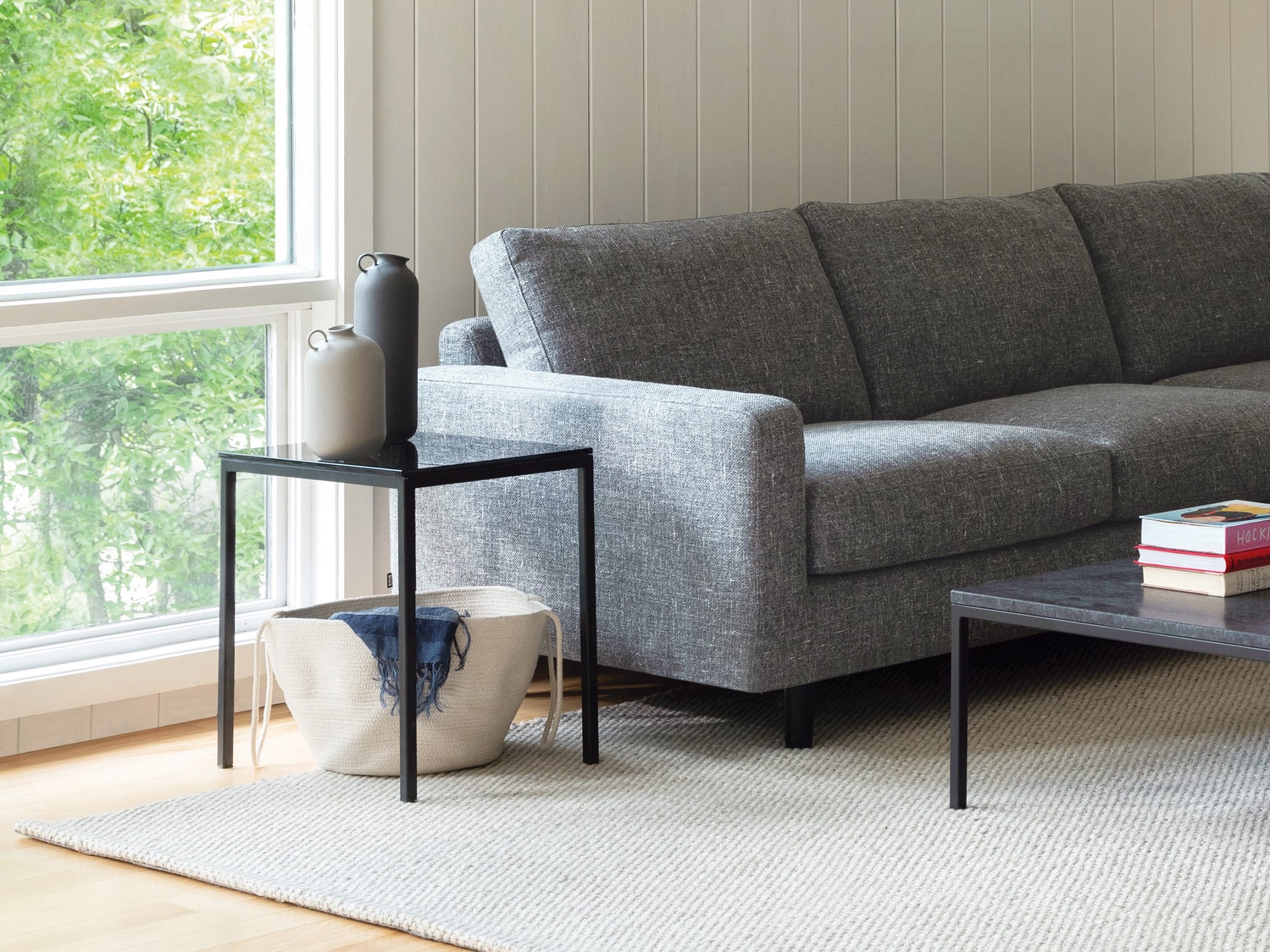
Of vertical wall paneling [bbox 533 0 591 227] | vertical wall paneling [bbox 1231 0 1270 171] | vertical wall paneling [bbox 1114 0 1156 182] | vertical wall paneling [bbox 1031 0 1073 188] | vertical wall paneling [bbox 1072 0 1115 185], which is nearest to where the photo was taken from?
vertical wall paneling [bbox 533 0 591 227]

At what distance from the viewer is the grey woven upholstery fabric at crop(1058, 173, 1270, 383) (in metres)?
4.12

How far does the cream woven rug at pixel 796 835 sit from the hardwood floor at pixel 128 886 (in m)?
0.04

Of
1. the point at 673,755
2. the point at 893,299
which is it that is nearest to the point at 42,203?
the point at 673,755

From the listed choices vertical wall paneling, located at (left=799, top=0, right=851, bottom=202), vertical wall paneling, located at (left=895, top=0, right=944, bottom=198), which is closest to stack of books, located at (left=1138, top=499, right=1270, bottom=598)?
vertical wall paneling, located at (left=799, top=0, right=851, bottom=202)

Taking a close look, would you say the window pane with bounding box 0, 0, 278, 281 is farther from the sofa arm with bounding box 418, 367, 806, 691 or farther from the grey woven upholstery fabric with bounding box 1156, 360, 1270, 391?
the grey woven upholstery fabric with bounding box 1156, 360, 1270, 391

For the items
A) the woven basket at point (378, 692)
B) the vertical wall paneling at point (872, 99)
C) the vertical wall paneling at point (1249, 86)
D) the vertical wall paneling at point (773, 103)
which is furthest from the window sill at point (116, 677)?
the vertical wall paneling at point (1249, 86)

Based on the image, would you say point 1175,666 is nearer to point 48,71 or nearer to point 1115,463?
point 1115,463

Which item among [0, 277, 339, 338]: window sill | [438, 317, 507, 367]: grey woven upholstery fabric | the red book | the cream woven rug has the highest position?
[0, 277, 339, 338]: window sill

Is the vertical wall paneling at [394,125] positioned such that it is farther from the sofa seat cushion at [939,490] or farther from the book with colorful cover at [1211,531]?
the book with colorful cover at [1211,531]

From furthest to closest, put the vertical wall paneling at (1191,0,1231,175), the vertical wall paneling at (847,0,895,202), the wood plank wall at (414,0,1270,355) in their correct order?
the vertical wall paneling at (1191,0,1231,175) → the vertical wall paneling at (847,0,895,202) → the wood plank wall at (414,0,1270,355)

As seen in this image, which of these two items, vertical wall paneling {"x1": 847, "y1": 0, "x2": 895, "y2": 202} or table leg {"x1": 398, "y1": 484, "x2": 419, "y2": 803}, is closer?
table leg {"x1": 398, "y1": 484, "x2": 419, "y2": 803}

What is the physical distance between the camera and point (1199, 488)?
131 inches

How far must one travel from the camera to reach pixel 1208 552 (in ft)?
7.84

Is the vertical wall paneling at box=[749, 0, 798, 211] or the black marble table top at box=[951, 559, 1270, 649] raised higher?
the vertical wall paneling at box=[749, 0, 798, 211]
